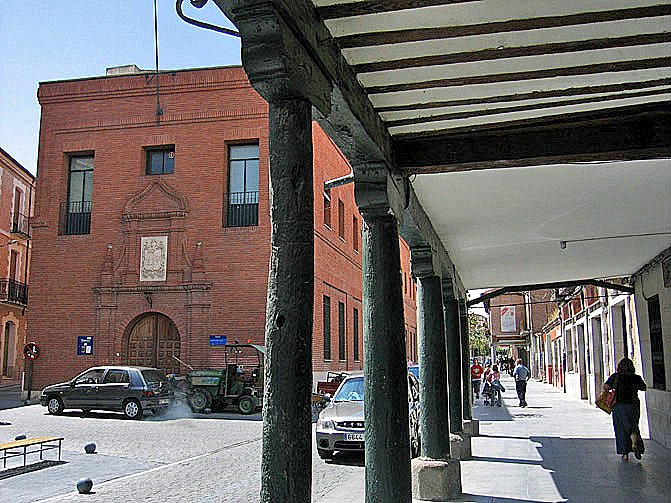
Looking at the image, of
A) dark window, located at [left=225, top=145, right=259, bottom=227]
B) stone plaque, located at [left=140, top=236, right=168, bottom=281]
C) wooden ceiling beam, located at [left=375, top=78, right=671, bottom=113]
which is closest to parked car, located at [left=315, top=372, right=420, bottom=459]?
wooden ceiling beam, located at [left=375, top=78, right=671, bottom=113]

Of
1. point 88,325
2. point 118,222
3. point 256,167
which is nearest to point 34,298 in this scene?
point 88,325

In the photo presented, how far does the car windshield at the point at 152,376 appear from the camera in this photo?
64.5 ft

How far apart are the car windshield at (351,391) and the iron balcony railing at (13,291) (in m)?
27.6

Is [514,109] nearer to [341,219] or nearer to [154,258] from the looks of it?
[154,258]

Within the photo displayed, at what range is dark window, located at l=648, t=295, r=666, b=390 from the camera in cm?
1246

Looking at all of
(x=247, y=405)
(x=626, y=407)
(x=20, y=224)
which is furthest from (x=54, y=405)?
(x=20, y=224)

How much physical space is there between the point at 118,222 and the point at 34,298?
13.4ft

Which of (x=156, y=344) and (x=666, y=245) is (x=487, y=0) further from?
(x=156, y=344)

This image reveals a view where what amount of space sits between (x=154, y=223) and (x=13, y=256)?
1689cm

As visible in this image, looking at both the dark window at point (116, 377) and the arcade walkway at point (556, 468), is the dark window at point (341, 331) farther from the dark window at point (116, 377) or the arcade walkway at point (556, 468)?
the arcade walkway at point (556, 468)

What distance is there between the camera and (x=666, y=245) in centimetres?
1102

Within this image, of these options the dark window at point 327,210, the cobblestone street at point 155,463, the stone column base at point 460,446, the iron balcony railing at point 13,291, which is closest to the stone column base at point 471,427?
the stone column base at point 460,446

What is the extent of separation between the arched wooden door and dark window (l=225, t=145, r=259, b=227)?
13.2ft

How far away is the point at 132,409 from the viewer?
1909 centimetres
